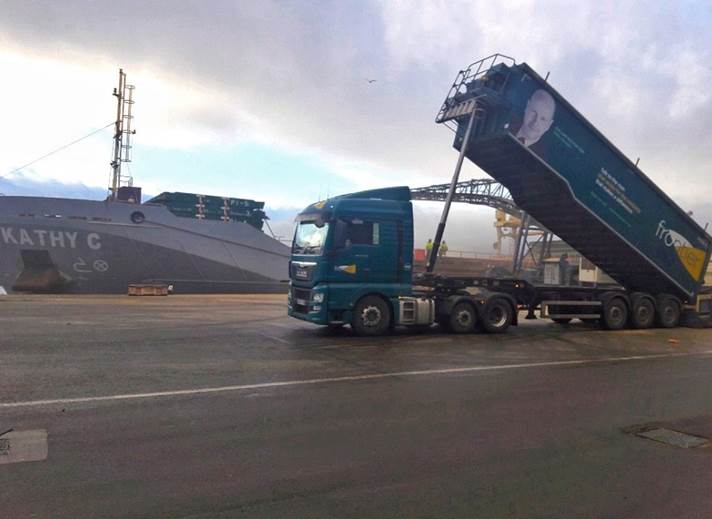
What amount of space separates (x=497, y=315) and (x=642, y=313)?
493cm

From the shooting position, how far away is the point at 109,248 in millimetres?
23266

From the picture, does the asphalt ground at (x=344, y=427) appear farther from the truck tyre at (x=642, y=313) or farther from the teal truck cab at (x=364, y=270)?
the truck tyre at (x=642, y=313)

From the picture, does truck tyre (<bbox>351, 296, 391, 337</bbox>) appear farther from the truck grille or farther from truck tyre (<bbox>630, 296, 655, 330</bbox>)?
truck tyre (<bbox>630, 296, 655, 330</bbox>)

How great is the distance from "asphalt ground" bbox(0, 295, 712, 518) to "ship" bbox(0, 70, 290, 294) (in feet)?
41.6

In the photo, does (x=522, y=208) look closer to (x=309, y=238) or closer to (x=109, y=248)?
(x=309, y=238)

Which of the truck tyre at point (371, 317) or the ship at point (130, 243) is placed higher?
the ship at point (130, 243)

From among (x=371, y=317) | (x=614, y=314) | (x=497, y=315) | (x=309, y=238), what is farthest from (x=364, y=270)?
(x=614, y=314)

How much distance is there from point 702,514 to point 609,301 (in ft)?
39.7

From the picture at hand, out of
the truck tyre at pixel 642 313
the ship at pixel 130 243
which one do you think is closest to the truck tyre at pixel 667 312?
the truck tyre at pixel 642 313

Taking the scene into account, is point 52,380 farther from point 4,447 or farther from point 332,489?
point 332,489

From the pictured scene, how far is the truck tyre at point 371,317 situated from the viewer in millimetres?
12086

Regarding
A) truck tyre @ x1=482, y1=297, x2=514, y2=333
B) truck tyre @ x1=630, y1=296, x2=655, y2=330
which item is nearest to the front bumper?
truck tyre @ x1=482, y1=297, x2=514, y2=333

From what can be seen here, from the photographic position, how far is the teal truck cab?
1188 cm

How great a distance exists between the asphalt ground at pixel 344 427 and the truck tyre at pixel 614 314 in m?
3.99
